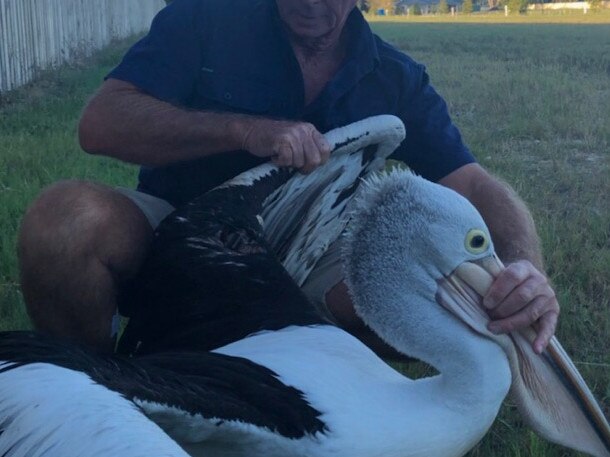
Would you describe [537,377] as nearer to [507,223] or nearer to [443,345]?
[443,345]

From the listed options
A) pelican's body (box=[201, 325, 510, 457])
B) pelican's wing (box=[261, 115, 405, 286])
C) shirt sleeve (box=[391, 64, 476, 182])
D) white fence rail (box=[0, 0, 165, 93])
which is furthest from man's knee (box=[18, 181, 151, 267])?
white fence rail (box=[0, 0, 165, 93])

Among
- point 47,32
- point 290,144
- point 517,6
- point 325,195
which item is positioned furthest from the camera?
point 517,6

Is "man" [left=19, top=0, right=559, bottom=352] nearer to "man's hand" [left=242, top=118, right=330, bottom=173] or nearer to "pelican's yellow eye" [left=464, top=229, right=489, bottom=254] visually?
"man's hand" [left=242, top=118, right=330, bottom=173]

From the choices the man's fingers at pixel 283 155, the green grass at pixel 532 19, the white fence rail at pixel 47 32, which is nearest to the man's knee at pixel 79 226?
the man's fingers at pixel 283 155

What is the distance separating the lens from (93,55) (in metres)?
14.3

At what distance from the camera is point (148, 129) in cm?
303

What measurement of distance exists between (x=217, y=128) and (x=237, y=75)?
0.39m

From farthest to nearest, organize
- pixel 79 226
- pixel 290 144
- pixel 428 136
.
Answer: pixel 428 136
pixel 79 226
pixel 290 144

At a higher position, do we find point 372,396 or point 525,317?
point 525,317

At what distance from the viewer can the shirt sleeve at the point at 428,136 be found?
343cm

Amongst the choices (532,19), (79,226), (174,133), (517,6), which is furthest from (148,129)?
(517,6)

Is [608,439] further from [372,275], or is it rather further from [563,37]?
[563,37]

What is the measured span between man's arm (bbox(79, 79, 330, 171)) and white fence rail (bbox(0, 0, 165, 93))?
20.0ft

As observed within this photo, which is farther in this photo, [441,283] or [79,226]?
[79,226]
